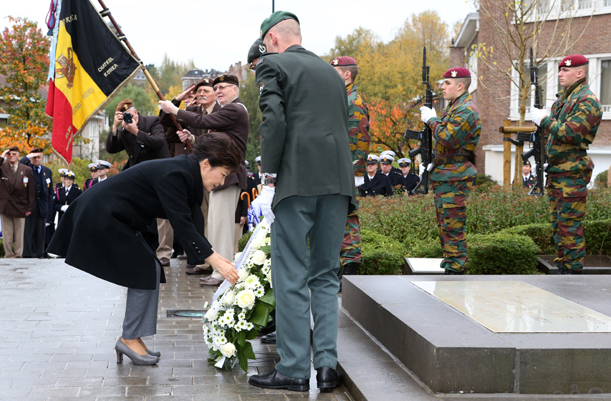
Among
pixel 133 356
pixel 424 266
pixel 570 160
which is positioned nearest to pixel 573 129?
pixel 570 160

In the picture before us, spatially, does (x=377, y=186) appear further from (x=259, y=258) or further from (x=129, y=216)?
(x=129, y=216)

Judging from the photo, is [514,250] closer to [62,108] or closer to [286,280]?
[286,280]

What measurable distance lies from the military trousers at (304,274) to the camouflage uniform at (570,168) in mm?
4130

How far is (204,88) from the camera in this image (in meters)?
8.74

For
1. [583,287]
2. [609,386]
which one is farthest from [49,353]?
[583,287]

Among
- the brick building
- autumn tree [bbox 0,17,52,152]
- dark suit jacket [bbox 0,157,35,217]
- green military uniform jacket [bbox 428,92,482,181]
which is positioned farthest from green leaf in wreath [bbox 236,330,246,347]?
autumn tree [bbox 0,17,52,152]

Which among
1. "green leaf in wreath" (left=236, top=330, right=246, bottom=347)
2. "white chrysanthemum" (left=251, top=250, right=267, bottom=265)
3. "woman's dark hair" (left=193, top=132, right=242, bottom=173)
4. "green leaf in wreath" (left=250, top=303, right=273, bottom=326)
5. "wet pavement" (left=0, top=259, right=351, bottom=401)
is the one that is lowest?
"wet pavement" (left=0, top=259, right=351, bottom=401)

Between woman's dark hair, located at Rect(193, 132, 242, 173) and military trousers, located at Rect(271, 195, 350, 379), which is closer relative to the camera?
military trousers, located at Rect(271, 195, 350, 379)

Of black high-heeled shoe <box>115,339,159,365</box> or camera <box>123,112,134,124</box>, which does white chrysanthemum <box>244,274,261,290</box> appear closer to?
black high-heeled shoe <box>115,339,159,365</box>

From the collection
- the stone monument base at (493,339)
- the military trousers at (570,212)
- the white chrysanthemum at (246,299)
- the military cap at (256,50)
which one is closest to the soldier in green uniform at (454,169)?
the military trousers at (570,212)

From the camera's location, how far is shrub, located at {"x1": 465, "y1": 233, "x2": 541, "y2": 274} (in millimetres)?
8125

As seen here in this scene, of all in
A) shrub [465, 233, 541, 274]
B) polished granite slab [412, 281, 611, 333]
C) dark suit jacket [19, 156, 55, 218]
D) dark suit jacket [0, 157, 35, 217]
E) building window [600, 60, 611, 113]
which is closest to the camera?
polished granite slab [412, 281, 611, 333]

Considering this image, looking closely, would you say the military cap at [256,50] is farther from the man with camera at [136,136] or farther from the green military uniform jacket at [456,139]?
the man with camera at [136,136]

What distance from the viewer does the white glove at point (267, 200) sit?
13.8ft
